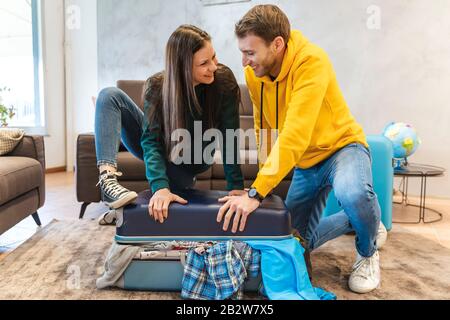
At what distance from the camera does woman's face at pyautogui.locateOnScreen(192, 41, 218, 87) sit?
1298mm

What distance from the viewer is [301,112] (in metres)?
1.22

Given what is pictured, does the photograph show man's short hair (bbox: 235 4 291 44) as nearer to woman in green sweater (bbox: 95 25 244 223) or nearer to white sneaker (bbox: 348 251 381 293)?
woman in green sweater (bbox: 95 25 244 223)

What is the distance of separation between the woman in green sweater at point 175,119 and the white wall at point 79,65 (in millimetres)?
2776

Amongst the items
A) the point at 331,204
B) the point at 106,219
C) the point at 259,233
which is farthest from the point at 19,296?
the point at 331,204

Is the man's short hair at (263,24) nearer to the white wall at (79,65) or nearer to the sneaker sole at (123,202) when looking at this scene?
the sneaker sole at (123,202)

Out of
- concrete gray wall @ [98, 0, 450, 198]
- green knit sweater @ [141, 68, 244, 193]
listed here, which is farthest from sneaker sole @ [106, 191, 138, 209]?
concrete gray wall @ [98, 0, 450, 198]

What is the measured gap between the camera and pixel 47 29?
3850 millimetres

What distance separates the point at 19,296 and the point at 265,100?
1016 mm

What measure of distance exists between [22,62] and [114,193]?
3.17m

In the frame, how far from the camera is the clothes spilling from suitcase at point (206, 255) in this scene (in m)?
1.17
